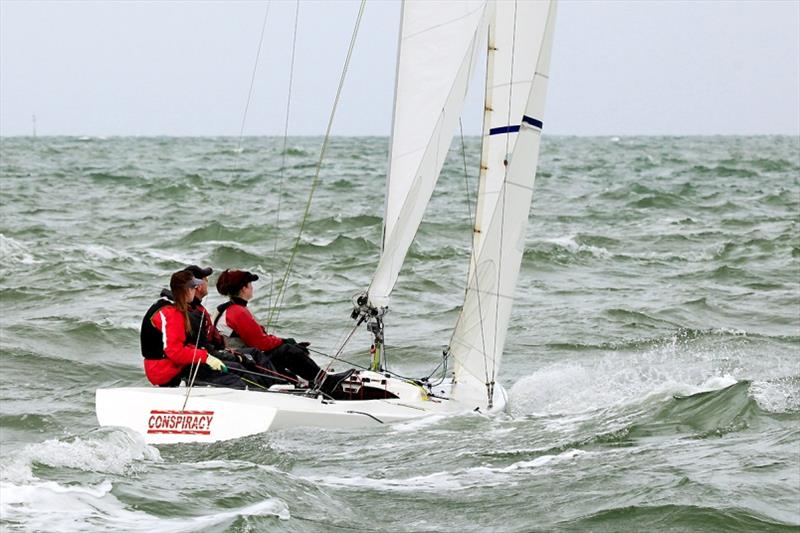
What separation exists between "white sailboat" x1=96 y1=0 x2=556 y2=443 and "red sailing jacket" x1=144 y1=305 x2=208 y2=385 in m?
0.18

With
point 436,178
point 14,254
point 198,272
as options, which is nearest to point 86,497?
point 198,272

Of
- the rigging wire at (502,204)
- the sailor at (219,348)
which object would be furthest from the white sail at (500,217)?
the sailor at (219,348)

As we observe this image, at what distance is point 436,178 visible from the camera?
9281 millimetres

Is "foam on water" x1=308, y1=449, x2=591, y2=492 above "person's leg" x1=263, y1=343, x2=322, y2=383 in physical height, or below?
below

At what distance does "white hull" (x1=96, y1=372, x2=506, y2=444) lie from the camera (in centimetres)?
824

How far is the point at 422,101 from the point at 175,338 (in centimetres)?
241

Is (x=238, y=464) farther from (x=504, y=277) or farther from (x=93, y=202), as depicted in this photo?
(x=93, y=202)

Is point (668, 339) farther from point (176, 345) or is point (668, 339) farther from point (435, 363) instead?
point (176, 345)

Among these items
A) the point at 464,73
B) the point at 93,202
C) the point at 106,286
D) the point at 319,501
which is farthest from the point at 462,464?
the point at 93,202

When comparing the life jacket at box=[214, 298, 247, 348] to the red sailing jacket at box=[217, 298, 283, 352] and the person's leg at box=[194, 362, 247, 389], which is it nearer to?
the red sailing jacket at box=[217, 298, 283, 352]

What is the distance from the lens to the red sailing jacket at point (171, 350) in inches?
332

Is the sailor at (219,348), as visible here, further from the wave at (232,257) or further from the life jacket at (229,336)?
the wave at (232,257)

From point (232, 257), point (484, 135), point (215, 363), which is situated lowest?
point (232, 257)

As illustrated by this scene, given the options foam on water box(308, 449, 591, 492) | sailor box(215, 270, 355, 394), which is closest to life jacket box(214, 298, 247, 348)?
sailor box(215, 270, 355, 394)
